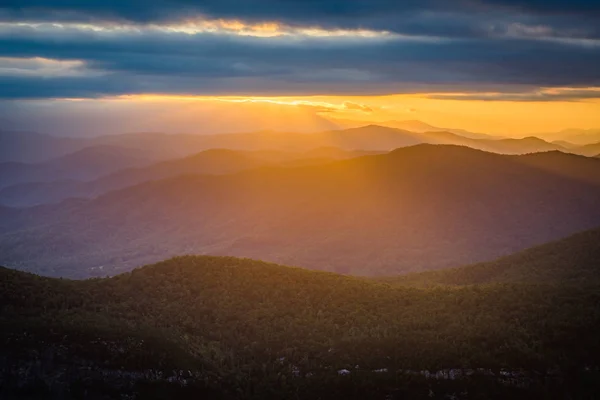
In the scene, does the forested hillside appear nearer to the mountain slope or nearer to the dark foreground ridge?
the dark foreground ridge

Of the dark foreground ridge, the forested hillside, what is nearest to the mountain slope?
the dark foreground ridge

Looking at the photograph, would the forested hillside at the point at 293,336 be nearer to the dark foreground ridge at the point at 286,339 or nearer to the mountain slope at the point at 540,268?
the dark foreground ridge at the point at 286,339

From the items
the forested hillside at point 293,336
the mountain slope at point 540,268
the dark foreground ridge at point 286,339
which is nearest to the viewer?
the dark foreground ridge at point 286,339

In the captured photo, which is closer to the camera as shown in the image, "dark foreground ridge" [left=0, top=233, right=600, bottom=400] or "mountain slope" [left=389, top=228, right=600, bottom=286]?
"dark foreground ridge" [left=0, top=233, right=600, bottom=400]

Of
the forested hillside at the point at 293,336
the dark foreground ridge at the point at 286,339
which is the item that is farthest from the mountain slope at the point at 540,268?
the forested hillside at the point at 293,336

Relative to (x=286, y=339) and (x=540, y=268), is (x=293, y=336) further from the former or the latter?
(x=540, y=268)

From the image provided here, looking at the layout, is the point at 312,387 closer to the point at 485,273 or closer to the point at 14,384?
the point at 14,384

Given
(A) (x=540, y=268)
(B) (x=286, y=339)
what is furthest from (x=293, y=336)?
(A) (x=540, y=268)
